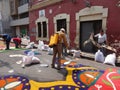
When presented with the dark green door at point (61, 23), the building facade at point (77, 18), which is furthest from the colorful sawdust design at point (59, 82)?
the dark green door at point (61, 23)

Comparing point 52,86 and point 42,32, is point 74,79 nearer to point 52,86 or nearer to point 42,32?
point 52,86

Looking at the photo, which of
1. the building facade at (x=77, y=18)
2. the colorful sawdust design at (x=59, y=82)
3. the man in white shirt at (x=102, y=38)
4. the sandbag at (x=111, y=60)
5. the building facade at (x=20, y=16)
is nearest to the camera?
the colorful sawdust design at (x=59, y=82)

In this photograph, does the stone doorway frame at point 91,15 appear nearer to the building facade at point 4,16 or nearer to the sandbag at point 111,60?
the sandbag at point 111,60

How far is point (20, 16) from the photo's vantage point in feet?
105

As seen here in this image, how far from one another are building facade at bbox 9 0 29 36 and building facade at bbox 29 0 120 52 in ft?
41.7

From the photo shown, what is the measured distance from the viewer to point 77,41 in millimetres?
10789

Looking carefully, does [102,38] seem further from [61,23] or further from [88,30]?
[61,23]

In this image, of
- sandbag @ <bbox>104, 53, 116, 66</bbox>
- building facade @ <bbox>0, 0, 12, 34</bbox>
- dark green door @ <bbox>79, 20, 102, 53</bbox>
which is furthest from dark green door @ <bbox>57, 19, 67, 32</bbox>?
building facade @ <bbox>0, 0, 12, 34</bbox>

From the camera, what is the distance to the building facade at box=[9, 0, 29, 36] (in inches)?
1106

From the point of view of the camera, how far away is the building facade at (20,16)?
28081mm

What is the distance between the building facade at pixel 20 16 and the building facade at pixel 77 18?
501 inches

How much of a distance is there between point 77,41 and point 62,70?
5.06 metres

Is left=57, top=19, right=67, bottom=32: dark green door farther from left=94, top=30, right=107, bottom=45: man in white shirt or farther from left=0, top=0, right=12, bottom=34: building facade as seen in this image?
left=0, top=0, right=12, bottom=34: building facade

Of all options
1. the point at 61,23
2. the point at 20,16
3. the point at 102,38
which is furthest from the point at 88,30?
the point at 20,16
